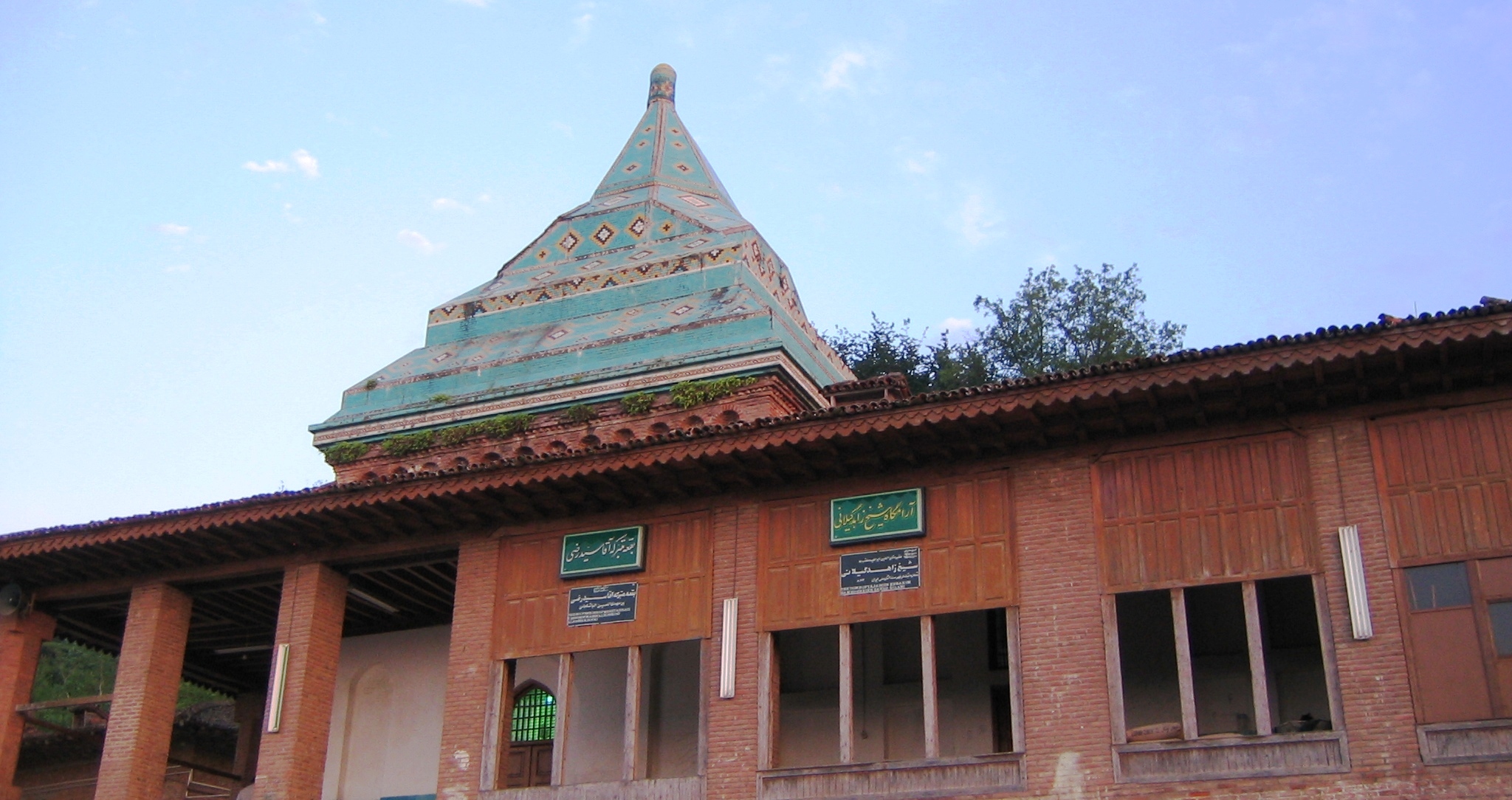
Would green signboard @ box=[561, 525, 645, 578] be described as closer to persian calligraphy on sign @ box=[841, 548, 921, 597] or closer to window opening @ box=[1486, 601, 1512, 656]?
persian calligraphy on sign @ box=[841, 548, 921, 597]

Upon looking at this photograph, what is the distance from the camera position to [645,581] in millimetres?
16828

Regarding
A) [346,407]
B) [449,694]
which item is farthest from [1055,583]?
[346,407]

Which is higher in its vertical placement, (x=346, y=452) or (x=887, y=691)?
(x=346, y=452)

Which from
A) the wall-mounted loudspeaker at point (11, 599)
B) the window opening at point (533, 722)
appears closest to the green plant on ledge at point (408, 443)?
the window opening at point (533, 722)

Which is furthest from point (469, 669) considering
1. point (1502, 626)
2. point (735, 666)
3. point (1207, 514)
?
point (1502, 626)

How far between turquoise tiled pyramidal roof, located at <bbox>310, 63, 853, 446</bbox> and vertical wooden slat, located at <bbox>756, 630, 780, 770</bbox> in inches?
293

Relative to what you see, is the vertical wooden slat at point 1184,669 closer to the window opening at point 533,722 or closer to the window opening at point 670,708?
the window opening at point 670,708

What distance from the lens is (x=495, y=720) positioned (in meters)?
16.9

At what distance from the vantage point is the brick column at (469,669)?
55.3ft

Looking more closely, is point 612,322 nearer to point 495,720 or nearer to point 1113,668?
point 495,720

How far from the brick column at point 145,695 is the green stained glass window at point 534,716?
4395 mm

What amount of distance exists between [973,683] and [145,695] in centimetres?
1020

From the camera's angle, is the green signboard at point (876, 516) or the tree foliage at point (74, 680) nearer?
the green signboard at point (876, 516)

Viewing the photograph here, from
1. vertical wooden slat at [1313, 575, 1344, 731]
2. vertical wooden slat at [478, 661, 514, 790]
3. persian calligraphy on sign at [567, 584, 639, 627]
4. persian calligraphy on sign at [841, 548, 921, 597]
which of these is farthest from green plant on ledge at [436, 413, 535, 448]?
vertical wooden slat at [1313, 575, 1344, 731]
